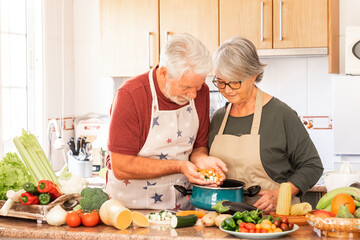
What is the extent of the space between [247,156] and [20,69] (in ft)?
6.74

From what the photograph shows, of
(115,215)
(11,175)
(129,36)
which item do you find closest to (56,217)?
(115,215)

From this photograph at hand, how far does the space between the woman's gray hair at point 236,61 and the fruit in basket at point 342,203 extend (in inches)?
27.0

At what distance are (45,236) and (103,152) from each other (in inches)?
77.5

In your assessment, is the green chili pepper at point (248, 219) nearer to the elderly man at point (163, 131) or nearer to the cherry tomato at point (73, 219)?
the elderly man at point (163, 131)

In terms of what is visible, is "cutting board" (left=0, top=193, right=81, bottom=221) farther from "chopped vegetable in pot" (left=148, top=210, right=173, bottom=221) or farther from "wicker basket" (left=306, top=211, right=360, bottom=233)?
"wicker basket" (left=306, top=211, right=360, bottom=233)

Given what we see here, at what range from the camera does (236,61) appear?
234 cm

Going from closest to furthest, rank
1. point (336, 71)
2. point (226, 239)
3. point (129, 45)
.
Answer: point (226, 239)
point (336, 71)
point (129, 45)

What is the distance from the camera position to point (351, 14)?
12.6 ft

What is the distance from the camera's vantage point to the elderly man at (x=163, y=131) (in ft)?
7.33

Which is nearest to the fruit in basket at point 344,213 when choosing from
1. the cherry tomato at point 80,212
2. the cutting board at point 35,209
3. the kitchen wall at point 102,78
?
the cherry tomato at point 80,212

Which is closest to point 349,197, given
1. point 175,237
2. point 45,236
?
point 175,237

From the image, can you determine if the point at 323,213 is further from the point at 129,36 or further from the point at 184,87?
the point at 129,36

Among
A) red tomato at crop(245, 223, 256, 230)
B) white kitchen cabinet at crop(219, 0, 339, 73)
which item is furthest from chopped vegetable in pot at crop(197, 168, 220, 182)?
white kitchen cabinet at crop(219, 0, 339, 73)

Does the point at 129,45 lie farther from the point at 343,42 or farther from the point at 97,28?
the point at 343,42
